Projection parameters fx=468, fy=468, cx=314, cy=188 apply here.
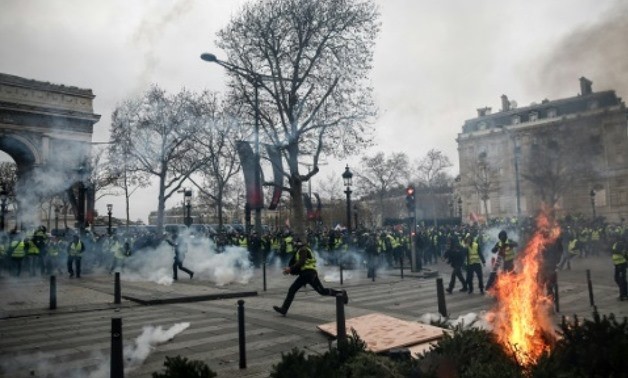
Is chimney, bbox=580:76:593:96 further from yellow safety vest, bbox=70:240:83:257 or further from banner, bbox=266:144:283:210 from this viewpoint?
yellow safety vest, bbox=70:240:83:257

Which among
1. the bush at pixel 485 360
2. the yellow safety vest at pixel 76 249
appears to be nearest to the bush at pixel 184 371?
the bush at pixel 485 360

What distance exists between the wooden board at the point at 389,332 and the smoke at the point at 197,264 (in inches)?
372

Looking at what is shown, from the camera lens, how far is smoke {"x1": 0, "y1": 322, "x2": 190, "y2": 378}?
591 centimetres

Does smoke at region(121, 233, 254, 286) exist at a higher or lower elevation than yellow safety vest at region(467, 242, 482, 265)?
lower

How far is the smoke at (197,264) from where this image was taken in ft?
57.0

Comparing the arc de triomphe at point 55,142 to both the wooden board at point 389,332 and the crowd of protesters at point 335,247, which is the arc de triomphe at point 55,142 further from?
the wooden board at point 389,332

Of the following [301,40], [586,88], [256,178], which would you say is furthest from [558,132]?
[301,40]

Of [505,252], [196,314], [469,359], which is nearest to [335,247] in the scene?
[505,252]

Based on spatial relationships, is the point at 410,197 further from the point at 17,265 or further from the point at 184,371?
the point at 184,371

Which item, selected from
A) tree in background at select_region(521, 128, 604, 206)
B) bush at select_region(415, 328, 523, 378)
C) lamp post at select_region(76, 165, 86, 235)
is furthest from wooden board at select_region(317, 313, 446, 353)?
lamp post at select_region(76, 165, 86, 235)

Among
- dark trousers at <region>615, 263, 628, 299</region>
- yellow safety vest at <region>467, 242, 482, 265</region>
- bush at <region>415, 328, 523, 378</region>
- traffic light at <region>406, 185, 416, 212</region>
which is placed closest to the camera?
bush at <region>415, 328, 523, 378</region>

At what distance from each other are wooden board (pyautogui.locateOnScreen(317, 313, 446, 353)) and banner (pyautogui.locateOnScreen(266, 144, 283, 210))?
53.2 feet

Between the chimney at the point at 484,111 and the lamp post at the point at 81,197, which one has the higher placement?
the chimney at the point at 484,111

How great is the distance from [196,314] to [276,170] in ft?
47.6
